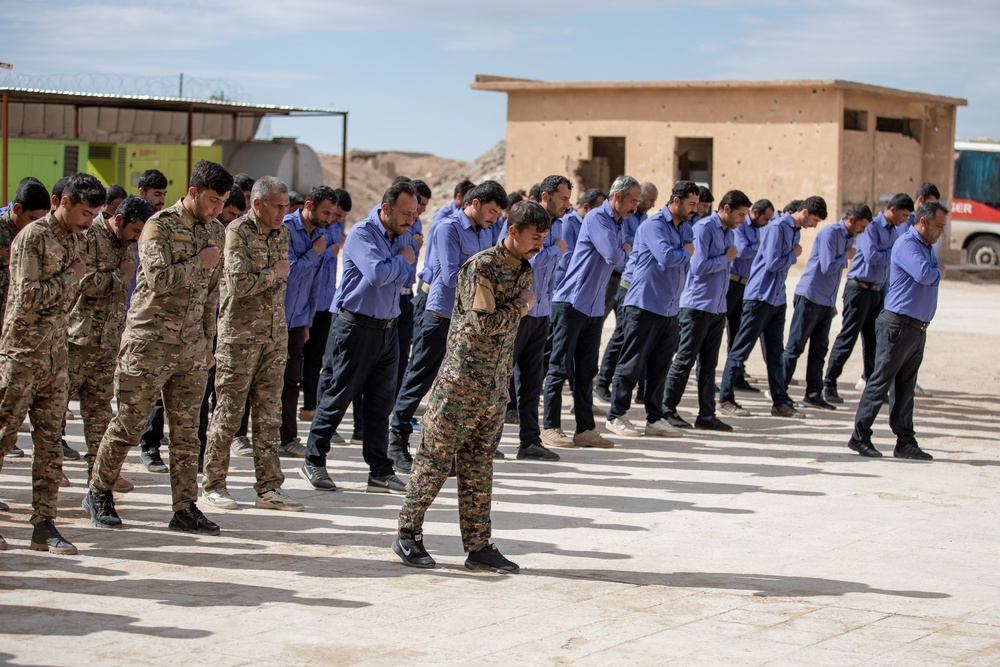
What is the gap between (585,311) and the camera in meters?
10.4

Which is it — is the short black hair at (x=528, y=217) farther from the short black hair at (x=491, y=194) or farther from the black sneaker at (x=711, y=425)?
the black sneaker at (x=711, y=425)

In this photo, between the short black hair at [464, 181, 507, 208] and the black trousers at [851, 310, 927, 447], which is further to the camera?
the black trousers at [851, 310, 927, 447]

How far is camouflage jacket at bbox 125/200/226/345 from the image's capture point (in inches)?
272

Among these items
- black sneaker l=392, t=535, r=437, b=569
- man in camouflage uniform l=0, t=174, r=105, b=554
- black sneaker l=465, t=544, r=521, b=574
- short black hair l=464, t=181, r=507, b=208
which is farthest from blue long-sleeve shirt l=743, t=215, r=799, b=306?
man in camouflage uniform l=0, t=174, r=105, b=554

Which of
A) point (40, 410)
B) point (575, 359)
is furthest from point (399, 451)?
point (40, 410)

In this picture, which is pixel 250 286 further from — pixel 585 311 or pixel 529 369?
pixel 585 311

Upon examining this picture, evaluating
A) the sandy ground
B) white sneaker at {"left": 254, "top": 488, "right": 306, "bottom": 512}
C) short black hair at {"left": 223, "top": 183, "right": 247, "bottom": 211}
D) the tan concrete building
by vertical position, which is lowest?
the sandy ground

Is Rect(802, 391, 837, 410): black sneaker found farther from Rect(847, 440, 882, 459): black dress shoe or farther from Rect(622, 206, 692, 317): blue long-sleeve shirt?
Rect(622, 206, 692, 317): blue long-sleeve shirt

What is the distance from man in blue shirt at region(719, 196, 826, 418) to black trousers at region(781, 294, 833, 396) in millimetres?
251

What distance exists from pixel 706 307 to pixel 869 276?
2439 millimetres

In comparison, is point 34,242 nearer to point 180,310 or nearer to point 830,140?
point 180,310

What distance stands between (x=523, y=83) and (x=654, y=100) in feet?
10.2

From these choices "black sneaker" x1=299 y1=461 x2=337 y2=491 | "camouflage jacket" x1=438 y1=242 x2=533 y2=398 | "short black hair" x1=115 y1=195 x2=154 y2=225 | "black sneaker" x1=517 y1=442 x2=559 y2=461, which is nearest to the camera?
"camouflage jacket" x1=438 y1=242 x2=533 y2=398

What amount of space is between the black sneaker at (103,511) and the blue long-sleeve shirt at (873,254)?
27.0ft
